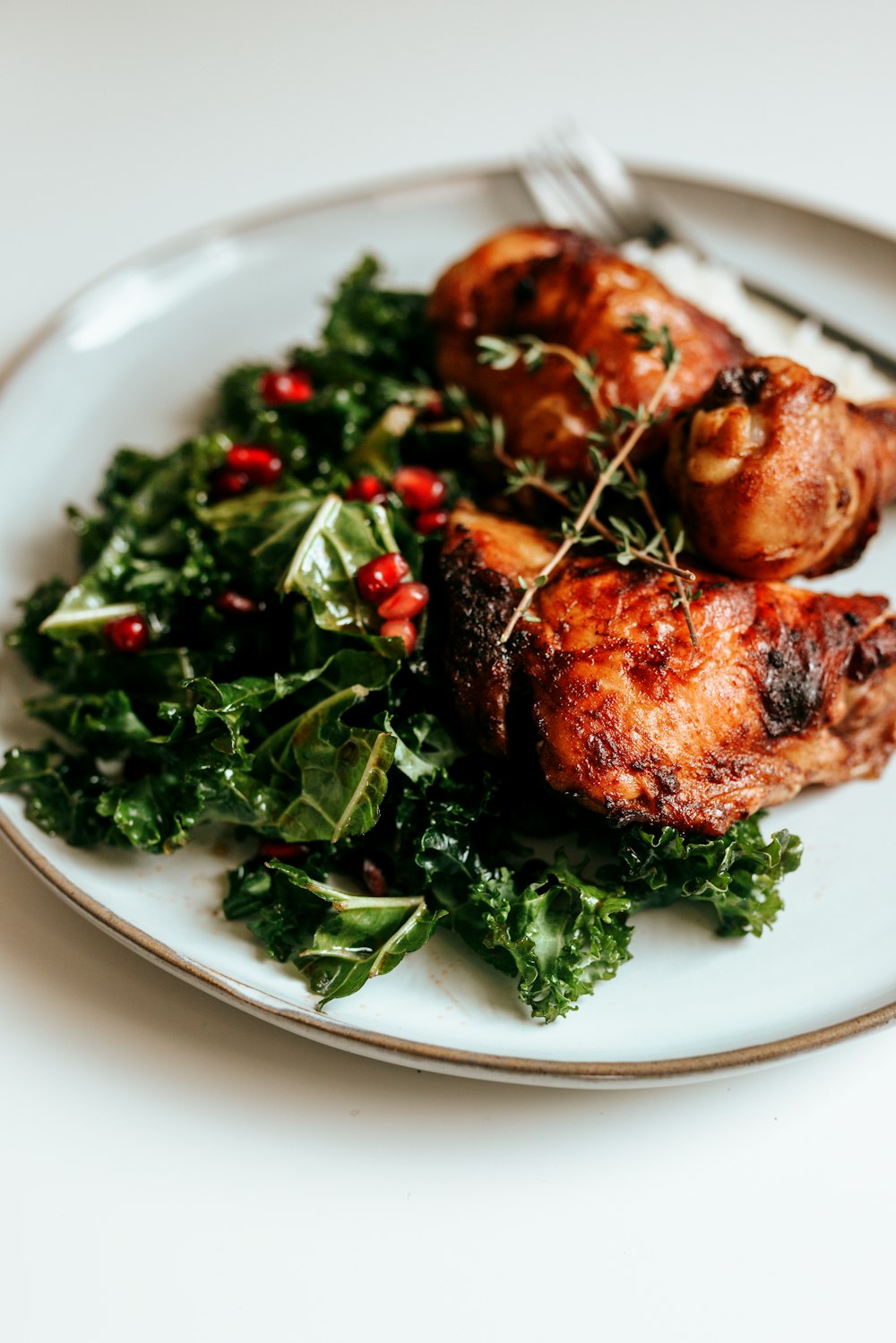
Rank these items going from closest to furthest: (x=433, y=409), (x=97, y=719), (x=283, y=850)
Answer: (x=283, y=850)
(x=97, y=719)
(x=433, y=409)

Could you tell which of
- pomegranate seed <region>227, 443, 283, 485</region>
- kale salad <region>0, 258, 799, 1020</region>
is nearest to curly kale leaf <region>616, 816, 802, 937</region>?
kale salad <region>0, 258, 799, 1020</region>

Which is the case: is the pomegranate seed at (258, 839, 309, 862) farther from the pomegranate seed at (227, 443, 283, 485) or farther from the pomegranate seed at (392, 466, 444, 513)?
the pomegranate seed at (227, 443, 283, 485)

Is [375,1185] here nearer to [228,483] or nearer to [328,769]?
[328,769]

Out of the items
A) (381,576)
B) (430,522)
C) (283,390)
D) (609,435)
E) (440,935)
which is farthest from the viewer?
(283,390)

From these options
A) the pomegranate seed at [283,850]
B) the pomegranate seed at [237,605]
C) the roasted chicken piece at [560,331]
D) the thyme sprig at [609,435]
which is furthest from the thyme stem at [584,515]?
the pomegranate seed at [237,605]

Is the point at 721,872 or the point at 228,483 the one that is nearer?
the point at 721,872

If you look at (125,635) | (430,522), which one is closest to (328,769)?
(125,635)
